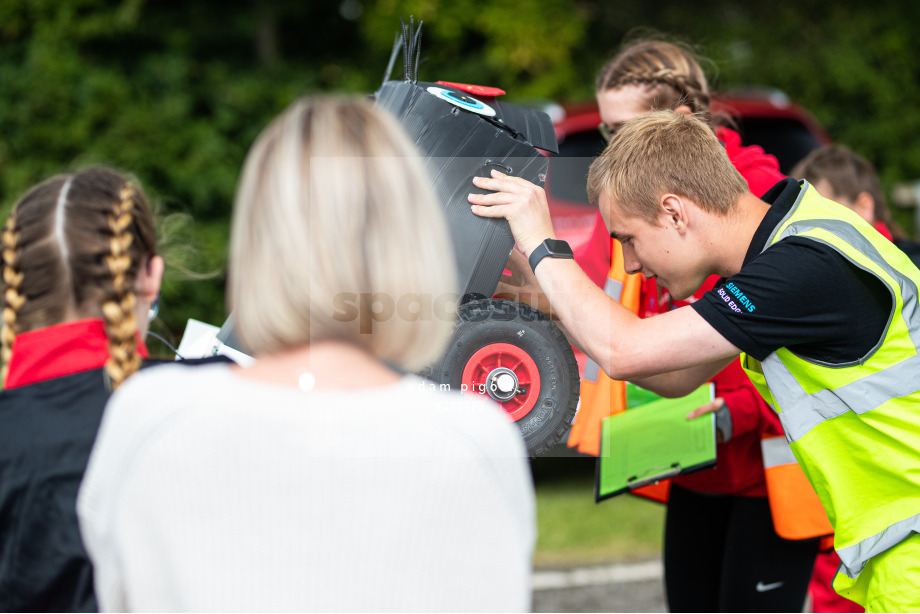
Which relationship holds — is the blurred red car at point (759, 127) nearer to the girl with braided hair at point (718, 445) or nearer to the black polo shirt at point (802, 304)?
the girl with braided hair at point (718, 445)

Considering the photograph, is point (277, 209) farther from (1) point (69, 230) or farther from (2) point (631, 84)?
(2) point (631, 84)

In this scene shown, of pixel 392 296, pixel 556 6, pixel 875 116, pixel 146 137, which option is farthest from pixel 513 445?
pixel 875 116

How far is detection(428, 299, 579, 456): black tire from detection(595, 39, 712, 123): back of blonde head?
0.81 m

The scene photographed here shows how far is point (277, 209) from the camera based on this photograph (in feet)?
3.15

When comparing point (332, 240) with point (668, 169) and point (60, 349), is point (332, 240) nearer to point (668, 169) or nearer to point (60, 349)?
point (60, 349)

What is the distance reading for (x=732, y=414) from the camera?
236cm

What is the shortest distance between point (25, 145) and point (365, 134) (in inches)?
199

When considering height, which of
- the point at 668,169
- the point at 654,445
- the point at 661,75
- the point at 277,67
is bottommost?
the point at 654,445

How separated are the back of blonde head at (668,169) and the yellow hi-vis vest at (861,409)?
5.8 inches

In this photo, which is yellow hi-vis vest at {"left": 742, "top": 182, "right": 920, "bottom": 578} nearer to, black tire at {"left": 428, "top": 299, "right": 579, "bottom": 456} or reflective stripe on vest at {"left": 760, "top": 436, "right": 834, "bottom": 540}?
black tire at {"left": 428, "top": 299, "right": 579, "bottom": 456}

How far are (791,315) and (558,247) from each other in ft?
1.50

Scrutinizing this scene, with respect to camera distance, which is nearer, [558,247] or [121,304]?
[121,304]

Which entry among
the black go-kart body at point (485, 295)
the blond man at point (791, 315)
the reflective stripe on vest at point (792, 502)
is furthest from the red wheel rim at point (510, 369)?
the reflective stripe on vest at point (792, 502)

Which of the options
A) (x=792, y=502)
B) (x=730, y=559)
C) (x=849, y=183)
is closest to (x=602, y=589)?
(x=730, y=559)
